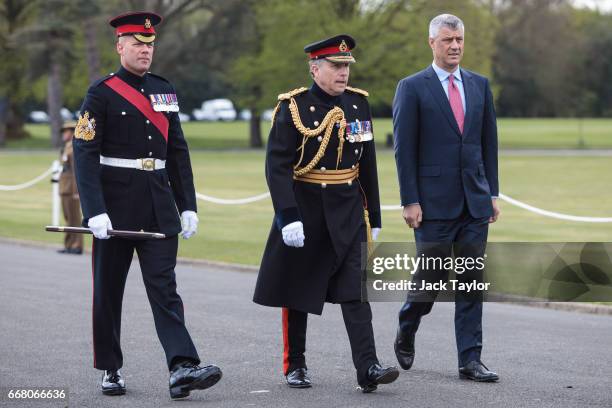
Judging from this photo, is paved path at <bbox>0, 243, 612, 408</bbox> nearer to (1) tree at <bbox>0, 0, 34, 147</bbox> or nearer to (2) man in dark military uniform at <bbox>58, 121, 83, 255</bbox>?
(2) man in dark military uniform at <bbox>58, 121, 83, 255</bbox>

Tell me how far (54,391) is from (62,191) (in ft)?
33.8

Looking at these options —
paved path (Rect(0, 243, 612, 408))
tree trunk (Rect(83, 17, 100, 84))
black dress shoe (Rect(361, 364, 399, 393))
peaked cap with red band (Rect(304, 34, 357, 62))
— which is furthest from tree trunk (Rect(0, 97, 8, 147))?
black dress shoe (Rect(361, 364, 399, 393))

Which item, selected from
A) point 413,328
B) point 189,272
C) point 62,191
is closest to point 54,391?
point 413,328

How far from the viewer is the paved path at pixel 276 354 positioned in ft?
21.8

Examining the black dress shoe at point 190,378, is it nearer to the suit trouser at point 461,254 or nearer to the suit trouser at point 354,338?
the suit trouser at point 354,338

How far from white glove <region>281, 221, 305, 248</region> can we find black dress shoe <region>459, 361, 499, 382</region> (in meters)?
1.25

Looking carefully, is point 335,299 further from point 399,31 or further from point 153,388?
point 399,31

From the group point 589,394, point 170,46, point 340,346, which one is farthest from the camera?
point 170,46

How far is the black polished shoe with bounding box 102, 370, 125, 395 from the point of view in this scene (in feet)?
22.3

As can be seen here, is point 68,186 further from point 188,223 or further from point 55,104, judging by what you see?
point 55,104

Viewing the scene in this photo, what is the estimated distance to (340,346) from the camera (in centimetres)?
839

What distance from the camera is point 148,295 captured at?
22.4ft

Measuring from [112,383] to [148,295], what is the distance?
1.69 feet

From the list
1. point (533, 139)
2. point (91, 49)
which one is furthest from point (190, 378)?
point (533, 139)
